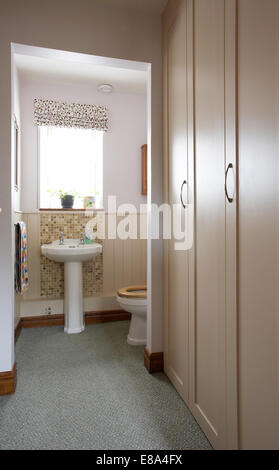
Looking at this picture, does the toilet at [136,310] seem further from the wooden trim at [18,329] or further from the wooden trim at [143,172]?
the wooden trim at [143,172]

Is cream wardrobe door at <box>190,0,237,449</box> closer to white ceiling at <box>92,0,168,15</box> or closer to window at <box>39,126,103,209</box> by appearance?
white ceiling at <box>92,0,168,15</box>

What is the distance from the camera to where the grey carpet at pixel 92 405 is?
139cm

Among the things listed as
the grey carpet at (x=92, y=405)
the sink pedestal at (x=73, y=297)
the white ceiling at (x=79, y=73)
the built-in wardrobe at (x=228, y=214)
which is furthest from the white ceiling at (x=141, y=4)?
the grey carpet at (x=92, y=405)

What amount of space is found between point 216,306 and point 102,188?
2381 mm

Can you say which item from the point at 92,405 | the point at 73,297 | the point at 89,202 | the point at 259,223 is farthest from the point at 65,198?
the point at 259,223

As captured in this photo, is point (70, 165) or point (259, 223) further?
point (70, 165)

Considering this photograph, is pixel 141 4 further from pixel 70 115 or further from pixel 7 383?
pixel 7 383

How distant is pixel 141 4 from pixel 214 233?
1700 mm

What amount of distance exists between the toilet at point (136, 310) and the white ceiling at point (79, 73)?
2.07 m

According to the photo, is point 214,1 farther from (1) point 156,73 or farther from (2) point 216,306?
(2) point 216,306

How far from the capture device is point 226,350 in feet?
3.89

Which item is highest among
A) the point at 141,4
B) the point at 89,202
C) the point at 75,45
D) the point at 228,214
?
the point at 141,4

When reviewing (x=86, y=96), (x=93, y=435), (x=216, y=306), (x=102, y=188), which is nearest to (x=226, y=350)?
(x=216, y=306)

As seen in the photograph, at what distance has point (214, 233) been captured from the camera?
1.30 metres
